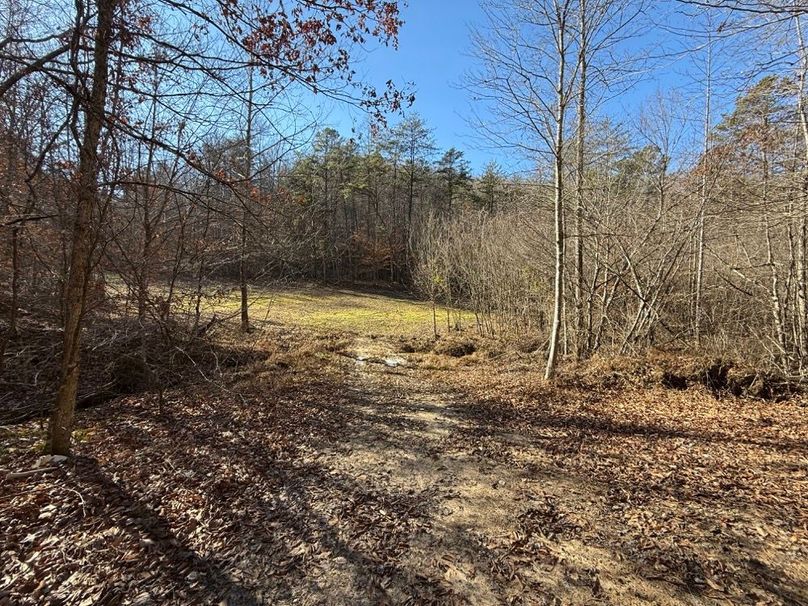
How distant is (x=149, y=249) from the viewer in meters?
6.36

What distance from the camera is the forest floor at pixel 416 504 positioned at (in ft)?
8.18

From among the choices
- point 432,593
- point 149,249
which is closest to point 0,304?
point 149,249

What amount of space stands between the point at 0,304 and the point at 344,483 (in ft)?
20.5

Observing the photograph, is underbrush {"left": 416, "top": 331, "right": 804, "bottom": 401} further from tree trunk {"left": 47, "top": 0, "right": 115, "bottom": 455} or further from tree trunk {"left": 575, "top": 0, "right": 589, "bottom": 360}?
tree trunk {"left": 47, "top": 0, "right": 115, "bottom": 455}

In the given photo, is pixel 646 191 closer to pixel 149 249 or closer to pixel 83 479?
pixel 149 249

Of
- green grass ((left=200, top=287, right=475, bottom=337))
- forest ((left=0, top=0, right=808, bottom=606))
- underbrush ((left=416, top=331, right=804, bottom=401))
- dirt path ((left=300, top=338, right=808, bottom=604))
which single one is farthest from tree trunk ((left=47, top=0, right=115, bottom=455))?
underbrush ((left=416, top=331, right=804, bottom=401))

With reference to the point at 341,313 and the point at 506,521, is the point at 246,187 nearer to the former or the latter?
the point at 506,521

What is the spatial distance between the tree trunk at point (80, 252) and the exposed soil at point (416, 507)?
17.9 inches

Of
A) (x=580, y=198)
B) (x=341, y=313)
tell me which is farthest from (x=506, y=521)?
(x=341, y=313)

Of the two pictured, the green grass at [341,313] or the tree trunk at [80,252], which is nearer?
the tree trunk at [80,252]

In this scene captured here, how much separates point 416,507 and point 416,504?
0.05 m

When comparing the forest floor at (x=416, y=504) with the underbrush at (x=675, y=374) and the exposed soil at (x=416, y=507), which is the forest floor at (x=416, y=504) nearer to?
the exposed soil at (x=416, y=507)

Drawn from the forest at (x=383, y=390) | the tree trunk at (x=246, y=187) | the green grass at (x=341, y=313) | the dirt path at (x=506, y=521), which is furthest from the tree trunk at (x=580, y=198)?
the green grass at (x=341, y=313)

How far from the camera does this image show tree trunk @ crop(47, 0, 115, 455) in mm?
3143
